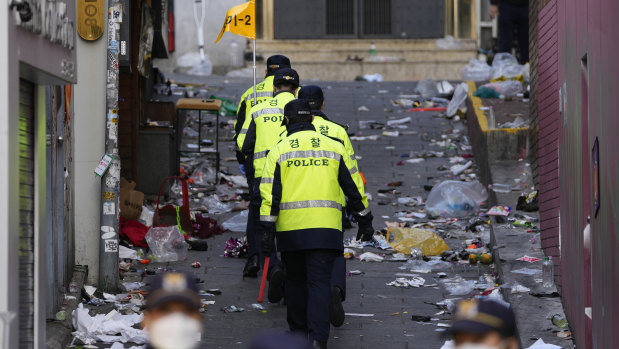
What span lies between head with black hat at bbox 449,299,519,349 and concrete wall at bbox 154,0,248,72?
890 inches

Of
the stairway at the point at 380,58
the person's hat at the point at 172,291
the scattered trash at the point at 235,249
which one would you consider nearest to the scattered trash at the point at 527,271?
the scattered trash at the point at 235,249

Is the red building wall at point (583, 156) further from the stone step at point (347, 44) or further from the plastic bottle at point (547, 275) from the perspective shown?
the stone step at point (347, 44)

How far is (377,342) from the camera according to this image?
30.6 feet

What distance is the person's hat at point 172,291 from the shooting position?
4.23m

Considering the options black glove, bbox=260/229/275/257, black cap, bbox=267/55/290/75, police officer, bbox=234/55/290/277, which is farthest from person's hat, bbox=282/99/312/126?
black cap, bbox=267/55/290/75

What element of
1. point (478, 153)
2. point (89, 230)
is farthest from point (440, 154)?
point (89, 230)

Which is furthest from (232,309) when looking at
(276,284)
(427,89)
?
(427,89)

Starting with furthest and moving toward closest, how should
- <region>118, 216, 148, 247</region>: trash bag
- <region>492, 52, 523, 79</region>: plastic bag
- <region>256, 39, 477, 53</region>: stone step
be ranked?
<region>256, 39, 477, 53</region>: stone step → <region>492, 52, 523, 79</region>: plastic bag → <region>118, 216, 148, 247</region>: trash bag

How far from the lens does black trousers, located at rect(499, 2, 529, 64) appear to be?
75.8 ft

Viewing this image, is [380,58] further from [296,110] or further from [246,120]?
[296,110]

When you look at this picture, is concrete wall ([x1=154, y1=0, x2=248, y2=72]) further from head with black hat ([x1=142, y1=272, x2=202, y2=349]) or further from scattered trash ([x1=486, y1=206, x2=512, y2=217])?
head with black hat ([x1=142, y1=272, x2=202, y2=349])

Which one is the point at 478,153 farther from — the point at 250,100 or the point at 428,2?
the point at 428,2

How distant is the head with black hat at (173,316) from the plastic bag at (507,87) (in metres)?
15.8

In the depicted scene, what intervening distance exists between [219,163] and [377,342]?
331 inches
